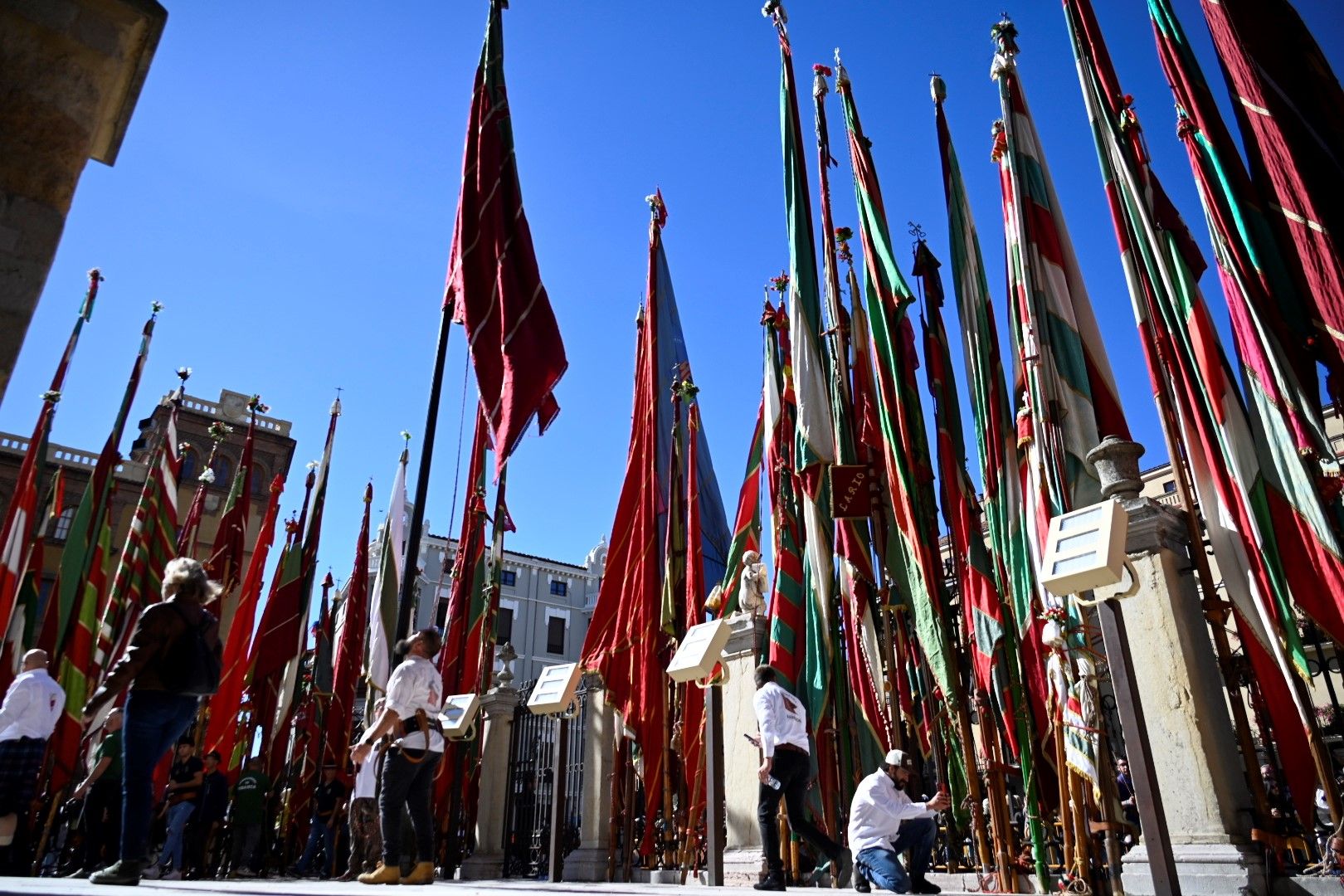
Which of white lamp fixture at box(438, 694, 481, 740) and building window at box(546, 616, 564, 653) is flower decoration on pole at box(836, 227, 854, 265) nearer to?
white lamp fixture at box(438, 694, 481, 740)

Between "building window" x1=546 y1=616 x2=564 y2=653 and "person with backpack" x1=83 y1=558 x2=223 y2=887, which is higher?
"building window" x1=546 y1=616 x2=564 y2=653

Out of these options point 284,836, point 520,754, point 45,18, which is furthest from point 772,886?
point 284,836

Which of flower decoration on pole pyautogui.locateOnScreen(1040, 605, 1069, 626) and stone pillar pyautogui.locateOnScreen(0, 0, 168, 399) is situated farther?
flower decoration on pole pyautogui.locateOnScreen(1040, 605, 1069, 626)

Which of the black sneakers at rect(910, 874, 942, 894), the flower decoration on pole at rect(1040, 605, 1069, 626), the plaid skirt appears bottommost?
the black sneakers at rect(910, 874, 942, 894)

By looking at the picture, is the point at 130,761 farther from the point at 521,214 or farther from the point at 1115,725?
the point at 1115,725

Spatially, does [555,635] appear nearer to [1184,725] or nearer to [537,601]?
[537,601]

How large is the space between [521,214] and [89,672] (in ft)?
34.2

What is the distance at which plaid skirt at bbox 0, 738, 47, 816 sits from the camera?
6.55m

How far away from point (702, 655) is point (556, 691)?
5.65 feet

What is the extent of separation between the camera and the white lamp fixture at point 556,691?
700 centimetres

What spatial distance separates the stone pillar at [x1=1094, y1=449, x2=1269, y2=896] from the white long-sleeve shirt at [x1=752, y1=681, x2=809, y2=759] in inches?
80.5

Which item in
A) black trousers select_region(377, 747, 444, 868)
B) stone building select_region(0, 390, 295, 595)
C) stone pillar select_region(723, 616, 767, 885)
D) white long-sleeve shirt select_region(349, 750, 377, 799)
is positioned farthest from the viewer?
stone building select_region(0, 390, 295, 595)

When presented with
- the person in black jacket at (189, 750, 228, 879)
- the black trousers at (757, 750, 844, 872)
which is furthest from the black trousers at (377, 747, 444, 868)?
the person in black jacket at (189, 750, 228, 879)

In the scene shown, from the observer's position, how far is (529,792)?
13109mm
